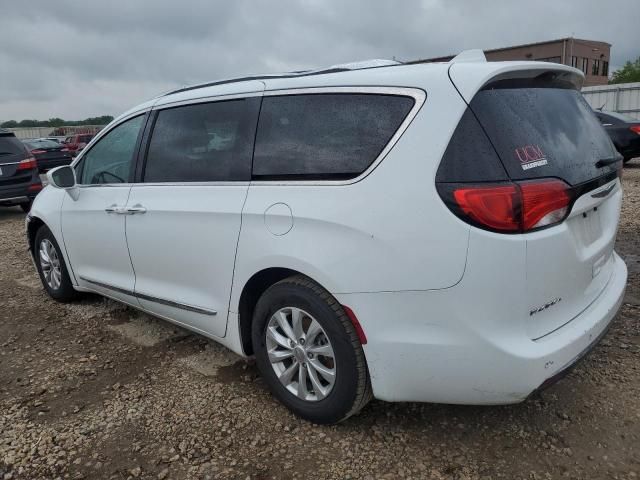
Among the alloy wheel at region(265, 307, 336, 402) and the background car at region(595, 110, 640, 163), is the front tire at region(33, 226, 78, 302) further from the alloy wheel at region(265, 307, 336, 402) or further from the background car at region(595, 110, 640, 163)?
the background car at region(595, 110, 640, 163)

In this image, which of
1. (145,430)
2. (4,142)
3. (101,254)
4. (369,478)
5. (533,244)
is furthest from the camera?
(4,142)

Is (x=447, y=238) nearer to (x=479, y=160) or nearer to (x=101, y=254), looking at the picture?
(x=479, y=160)

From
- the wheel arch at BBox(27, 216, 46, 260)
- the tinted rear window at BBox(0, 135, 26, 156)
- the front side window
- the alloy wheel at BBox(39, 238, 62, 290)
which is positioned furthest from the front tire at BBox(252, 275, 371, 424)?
the tinted rear window at BBox(0, 135, 26, 156)

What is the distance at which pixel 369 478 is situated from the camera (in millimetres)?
2338

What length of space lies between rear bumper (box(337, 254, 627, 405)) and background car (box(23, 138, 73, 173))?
703 inches

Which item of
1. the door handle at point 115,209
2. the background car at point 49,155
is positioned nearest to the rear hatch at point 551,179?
the door handle at point 115,209

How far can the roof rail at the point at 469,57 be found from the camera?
7.94ft

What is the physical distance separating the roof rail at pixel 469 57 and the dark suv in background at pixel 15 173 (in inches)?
374

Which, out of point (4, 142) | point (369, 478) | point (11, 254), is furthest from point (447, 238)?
point (4, 142)

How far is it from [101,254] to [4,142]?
755 cm

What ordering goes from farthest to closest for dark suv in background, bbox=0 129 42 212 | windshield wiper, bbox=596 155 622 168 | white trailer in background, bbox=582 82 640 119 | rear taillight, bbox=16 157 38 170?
1. white trailer in background, bbox=582 82 640 119
2. rear taillight, bbox=16 157 38 170
3. dark suv in background, bbox=0 129 42 212
4. windshield wiper, bbox=596 155 622 168

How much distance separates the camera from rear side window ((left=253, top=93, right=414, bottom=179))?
2.34m

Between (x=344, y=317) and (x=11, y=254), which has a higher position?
(x=344, y=317)

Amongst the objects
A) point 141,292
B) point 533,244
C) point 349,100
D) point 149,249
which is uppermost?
point 349,100
